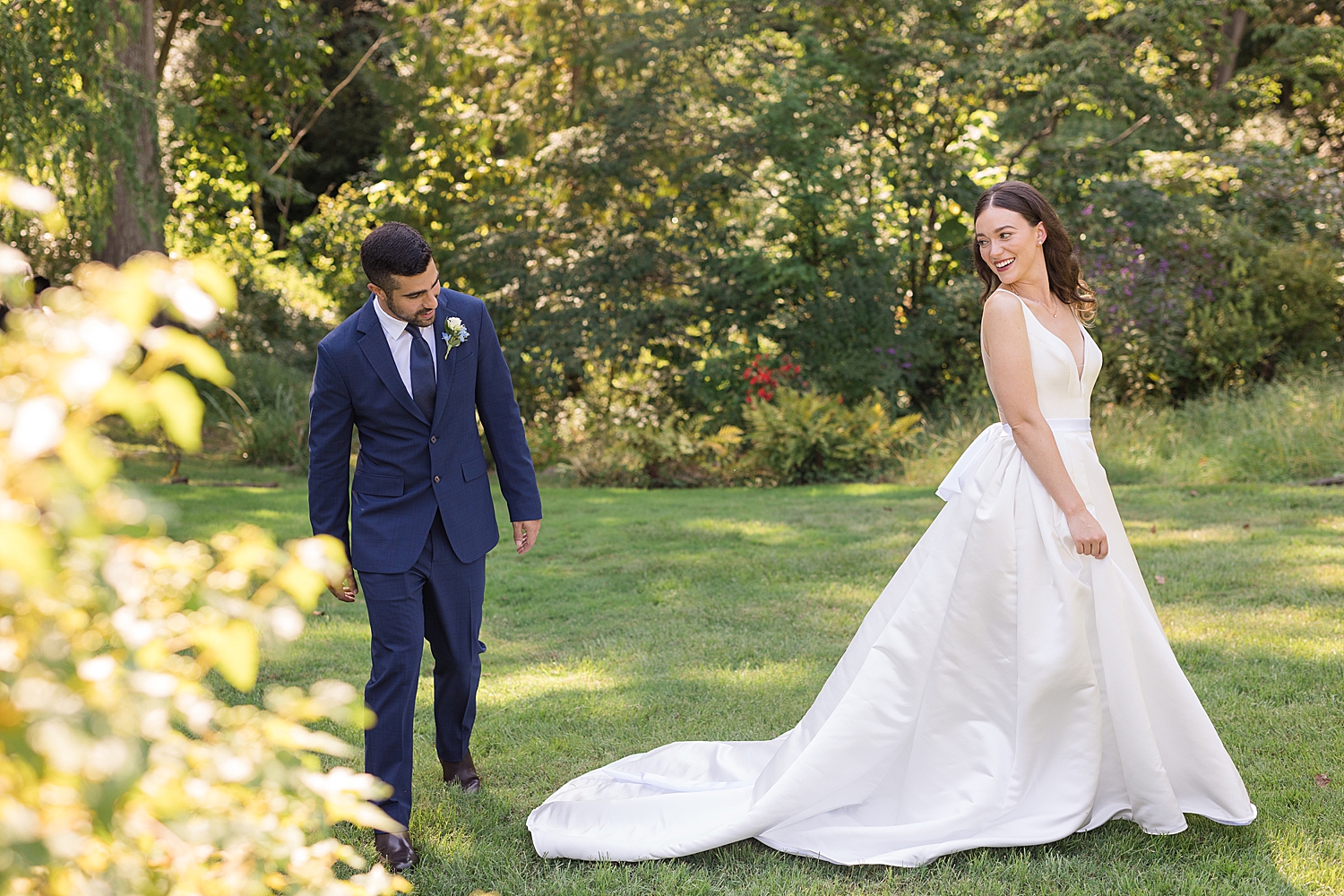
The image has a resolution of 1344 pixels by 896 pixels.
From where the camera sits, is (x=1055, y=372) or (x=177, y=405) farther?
(x=1055, y=372)

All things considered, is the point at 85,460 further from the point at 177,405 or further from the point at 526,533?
the point at 526,533

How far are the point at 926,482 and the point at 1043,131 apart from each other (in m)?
5.72

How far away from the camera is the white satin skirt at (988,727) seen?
3.20 meters

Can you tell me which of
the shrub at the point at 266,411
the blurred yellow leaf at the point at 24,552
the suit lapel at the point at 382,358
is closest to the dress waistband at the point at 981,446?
the suit lapel at the point at 382,358

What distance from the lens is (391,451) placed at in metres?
3.38

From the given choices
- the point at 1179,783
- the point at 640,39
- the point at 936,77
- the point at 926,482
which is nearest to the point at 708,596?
the point at 1179,783

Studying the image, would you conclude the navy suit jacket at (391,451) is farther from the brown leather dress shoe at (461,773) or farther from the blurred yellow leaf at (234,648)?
the blurred yellow leaf at (234,648)

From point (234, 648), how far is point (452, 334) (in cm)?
238

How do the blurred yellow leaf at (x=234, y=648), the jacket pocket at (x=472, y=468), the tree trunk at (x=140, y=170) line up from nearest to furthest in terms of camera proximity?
the blurred yellow leaf at (x=234, y=648)
the jacket pocket at (x=472, y=468)
the tree trunk at (x=140, y=170)

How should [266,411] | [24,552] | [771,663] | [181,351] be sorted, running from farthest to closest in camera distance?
[266,411] < [771,663] < [181,351] < [24,552]

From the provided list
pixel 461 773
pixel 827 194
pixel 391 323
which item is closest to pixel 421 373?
pixel 391 323

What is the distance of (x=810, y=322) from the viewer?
38.7 ft

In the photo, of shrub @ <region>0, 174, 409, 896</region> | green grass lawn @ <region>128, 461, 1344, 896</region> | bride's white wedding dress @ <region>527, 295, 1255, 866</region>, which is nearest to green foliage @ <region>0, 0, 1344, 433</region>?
green grass lawn @ <region>128, 461, 1344, 896</region>

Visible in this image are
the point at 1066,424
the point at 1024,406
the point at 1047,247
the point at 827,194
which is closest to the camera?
the point at 1024,406
